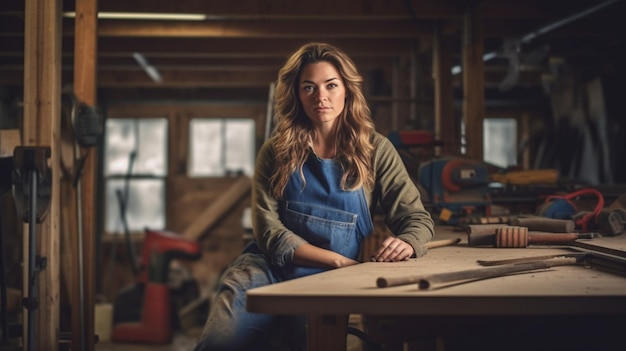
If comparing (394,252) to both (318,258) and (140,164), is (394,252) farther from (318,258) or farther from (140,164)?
(140,164)

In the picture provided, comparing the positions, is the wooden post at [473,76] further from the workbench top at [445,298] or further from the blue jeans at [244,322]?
the workbench top at [445,298]

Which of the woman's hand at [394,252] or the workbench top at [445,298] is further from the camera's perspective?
the woman's hand at [394,252]

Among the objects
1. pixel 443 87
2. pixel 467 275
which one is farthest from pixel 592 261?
pixel 443 87

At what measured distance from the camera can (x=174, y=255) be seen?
7613 mm

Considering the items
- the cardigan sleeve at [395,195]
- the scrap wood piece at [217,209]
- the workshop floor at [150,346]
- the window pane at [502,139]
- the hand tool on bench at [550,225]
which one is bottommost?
the workshop floor at [150,346]

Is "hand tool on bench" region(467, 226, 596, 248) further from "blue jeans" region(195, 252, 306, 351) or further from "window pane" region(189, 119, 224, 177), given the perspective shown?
"window pane" region(189, 119, 224, 177)

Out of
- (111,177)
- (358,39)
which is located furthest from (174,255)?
(358,39)

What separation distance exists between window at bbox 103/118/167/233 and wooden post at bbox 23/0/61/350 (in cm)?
663

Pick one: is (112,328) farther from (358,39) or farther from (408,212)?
(408,212)

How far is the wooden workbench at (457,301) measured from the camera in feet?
5.08

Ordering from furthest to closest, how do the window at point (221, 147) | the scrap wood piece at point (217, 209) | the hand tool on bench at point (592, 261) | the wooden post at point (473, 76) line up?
the window at point (221, 147)
the scrap wood piece at point (217, 209)
the wooden post at point (473, 76)
the hand tool on bench at point (592, 261)

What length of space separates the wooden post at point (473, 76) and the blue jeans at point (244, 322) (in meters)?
2.79

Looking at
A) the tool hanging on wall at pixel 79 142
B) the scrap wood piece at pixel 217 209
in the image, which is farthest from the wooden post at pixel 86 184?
the scrap wood piece at pixel 217 209

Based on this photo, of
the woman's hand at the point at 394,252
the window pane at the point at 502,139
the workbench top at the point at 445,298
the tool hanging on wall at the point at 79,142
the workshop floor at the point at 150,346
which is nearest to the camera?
the workbench top at the point at 445,298
